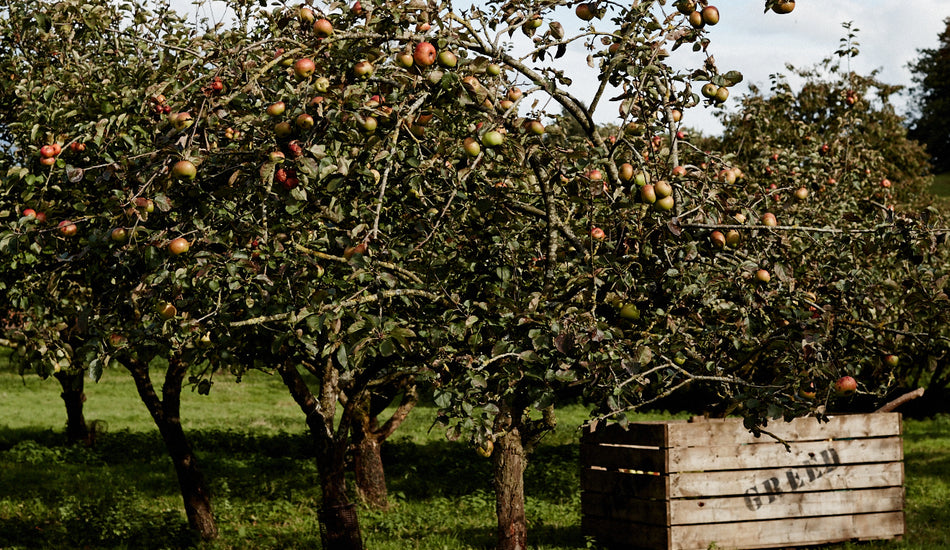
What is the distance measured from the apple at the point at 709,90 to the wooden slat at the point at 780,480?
3.76 meters

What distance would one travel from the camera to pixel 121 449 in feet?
45.4

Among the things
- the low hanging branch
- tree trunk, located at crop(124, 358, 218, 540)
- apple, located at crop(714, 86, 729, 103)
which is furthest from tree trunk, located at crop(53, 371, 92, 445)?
apple, located at crop(714, 86, 729, 103)

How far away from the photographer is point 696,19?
4.05 meters

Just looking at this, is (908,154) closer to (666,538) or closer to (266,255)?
(666,538)

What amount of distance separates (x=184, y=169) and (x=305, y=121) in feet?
1.55

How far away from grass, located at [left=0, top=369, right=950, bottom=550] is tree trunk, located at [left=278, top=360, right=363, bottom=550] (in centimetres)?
141

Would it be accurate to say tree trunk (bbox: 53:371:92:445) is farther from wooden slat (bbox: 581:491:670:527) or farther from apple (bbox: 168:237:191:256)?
apple (bbox: 168:237:191:256)

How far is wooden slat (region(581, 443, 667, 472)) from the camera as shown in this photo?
723 cm

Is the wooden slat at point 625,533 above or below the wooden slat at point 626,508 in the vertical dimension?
below

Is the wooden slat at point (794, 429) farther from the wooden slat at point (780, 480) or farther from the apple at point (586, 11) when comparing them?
the apple at point (586, 11)

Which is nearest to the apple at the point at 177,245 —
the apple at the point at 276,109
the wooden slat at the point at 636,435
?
the apple at the point at 276,109

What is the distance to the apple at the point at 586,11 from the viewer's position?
4.00 meters

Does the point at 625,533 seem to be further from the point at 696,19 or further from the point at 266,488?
the point at 266,488

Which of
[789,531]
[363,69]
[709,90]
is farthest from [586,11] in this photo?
[789,531]
